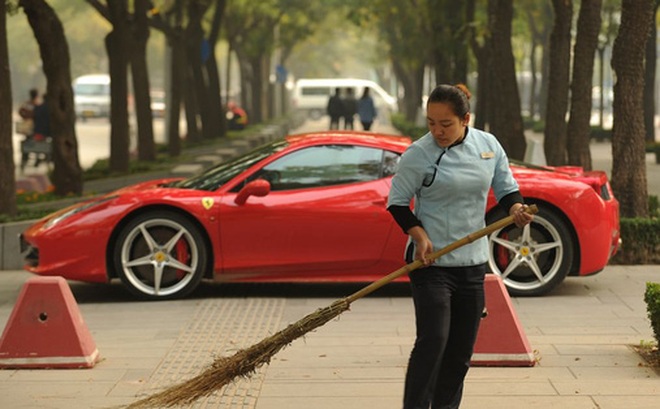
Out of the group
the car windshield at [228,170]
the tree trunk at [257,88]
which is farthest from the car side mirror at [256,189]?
the tree trunk at [257,88]

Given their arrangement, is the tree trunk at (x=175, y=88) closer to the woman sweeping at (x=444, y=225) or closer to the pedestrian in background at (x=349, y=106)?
the pedestrian in background at (x=349, y=106)

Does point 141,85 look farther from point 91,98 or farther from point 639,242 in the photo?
point 91,98

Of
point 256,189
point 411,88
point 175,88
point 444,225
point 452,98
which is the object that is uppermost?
point 452,98

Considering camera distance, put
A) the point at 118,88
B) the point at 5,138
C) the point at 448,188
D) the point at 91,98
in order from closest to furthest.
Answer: the point at 448,188 → the point at 5,138 → the point at 118,88 → the point at 91,98

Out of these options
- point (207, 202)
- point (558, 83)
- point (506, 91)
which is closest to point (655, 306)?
point (207, 202)

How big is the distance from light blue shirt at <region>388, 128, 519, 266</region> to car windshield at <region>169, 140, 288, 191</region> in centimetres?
511

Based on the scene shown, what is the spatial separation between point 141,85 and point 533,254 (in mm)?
13521

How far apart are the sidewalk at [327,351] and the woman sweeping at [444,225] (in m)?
1.00

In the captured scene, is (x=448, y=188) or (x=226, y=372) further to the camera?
(x=226, y=372)

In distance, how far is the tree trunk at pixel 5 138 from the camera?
48.4 feet

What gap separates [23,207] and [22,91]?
92.9 m

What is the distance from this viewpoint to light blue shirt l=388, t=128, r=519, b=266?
641 cm

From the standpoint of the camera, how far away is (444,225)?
6445 millimetres

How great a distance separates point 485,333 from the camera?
835 centimetres
